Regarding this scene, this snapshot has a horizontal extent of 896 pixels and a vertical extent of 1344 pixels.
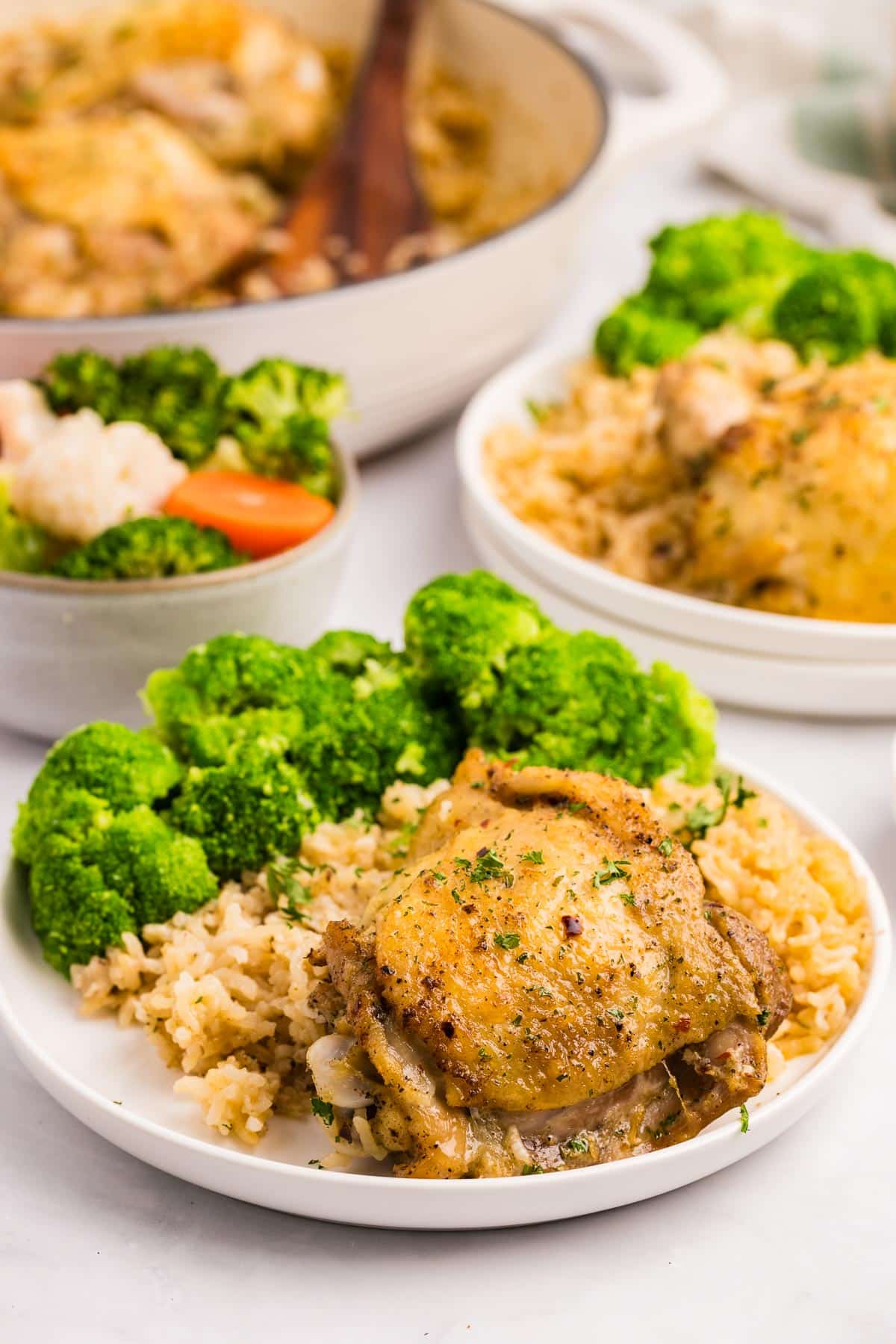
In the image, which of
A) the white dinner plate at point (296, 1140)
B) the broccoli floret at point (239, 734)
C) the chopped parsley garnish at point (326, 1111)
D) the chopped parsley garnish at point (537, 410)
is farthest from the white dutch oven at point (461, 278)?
the chopped parsley garnish at point (326, 1111)

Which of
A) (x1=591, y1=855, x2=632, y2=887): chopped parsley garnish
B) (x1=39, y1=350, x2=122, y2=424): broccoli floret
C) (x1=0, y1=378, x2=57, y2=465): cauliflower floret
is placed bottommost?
(x1=0, y1=378, x2=57, y2=465): cauliflower floret

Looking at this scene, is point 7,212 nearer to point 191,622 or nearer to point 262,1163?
point 191,622

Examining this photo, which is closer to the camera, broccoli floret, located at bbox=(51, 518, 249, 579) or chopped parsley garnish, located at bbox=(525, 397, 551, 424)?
broccoli floret, located at bbox=(51, 518, 249, 579)

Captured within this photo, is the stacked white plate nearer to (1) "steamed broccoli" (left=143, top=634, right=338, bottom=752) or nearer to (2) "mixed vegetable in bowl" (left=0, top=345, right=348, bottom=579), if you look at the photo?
(2) "mixed vegetable in bowl" (left=0, top=345, right=348, bottom=579)

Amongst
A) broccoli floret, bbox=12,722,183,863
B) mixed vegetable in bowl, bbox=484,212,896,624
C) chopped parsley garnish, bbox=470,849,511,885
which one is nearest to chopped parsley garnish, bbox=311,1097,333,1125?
chopped parsley garnish, bbox=470,849,511,885

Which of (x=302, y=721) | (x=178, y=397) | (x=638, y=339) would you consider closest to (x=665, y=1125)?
(x=302, y=721)

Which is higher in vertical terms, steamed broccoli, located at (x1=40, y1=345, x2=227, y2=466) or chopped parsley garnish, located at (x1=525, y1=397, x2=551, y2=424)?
steamed broccoli, located at (x1=40, y1=345, x2=227, y2=466)

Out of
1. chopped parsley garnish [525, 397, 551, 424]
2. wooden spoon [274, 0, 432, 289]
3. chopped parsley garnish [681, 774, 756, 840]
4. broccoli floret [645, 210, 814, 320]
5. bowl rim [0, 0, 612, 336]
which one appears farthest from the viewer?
wooden spoon [274, 0, 432, 289]

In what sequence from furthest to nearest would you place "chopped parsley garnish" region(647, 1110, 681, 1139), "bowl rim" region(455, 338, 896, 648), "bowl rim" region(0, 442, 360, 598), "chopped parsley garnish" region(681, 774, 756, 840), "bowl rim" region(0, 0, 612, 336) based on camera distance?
"bowl rim" region(0, 0, 612, 336)
"bowl rim" region(455, 338, 896, 648)
"bowl rim" region(0, 442, 360, 598)
"chopped parsley garnish" region(681, 774, 756, 840)
"chopped parsley garnish" region(647, 1110, 681, 1139)
